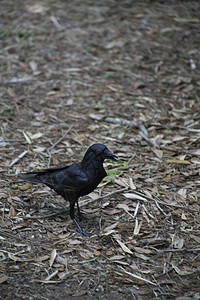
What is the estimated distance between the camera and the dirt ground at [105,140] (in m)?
3.32

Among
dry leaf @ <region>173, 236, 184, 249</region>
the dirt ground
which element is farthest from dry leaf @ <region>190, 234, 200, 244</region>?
dry leaf @ <region>173, 236, 184, 249</region>

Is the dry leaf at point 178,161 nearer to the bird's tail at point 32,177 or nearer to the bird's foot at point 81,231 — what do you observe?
the bird's foot at point 81,231

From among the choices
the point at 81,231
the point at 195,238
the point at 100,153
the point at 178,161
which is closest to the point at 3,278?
the point at 81,231

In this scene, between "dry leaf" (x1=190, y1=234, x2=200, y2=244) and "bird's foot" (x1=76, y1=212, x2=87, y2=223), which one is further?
"bird's foot" (x1=76, y1=212, x2=87, y2=223)

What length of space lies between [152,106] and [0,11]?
494 cm

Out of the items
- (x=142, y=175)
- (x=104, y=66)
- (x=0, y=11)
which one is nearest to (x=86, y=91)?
(x=104, y=66)

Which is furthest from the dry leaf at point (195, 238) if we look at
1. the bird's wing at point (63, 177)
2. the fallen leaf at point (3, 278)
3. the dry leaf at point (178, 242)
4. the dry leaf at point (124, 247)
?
the fallen leaf at point (3, 278)

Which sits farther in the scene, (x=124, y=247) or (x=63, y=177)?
(x=63, y=177)

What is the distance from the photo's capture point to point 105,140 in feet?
18.1

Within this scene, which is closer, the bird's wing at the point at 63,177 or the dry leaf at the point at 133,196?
the bird's wing at the point at 63,177

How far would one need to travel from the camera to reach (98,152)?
12.4 feet

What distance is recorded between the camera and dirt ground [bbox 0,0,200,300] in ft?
10.9

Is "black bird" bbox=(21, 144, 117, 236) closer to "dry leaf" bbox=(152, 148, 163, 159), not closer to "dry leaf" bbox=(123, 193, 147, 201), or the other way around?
"dry leaf" bbox=(123, 193, 147, 201)

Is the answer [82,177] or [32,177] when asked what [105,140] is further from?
[82,177]
